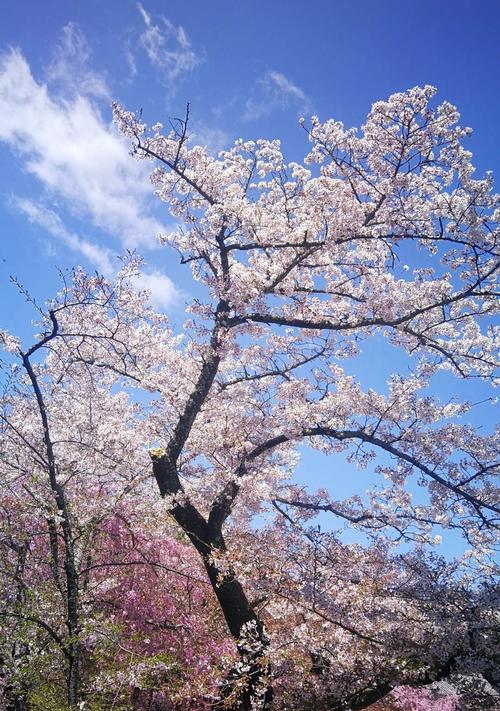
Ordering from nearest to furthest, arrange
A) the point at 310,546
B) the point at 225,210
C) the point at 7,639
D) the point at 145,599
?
1. the point at 7,639
2. the point at 310,546
3. the point at 225,210
4. the point at 145,599

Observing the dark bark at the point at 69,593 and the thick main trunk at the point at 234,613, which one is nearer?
the dark bark at the point at 69,593

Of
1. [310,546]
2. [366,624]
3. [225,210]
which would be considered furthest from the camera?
[225,210]

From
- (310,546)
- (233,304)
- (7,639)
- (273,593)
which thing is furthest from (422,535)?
(7,639)

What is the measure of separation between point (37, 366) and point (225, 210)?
680cm

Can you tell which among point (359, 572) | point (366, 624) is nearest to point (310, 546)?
point (359, 572)

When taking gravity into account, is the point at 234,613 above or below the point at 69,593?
below

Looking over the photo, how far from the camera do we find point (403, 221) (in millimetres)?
9359

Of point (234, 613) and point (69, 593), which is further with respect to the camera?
point (234, 613)

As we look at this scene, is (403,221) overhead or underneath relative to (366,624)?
overhead

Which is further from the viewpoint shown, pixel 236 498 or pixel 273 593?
pixel 236 498

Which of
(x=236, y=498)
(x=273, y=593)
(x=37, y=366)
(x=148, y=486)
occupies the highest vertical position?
(x=37, y=366)

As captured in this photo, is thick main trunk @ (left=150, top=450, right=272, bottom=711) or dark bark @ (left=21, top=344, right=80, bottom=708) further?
thick main trunk @ (left=150, top=450, right=272, bottom=711)

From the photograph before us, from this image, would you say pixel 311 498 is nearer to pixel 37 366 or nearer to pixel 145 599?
pixel 145 599

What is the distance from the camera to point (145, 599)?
11.1 m
